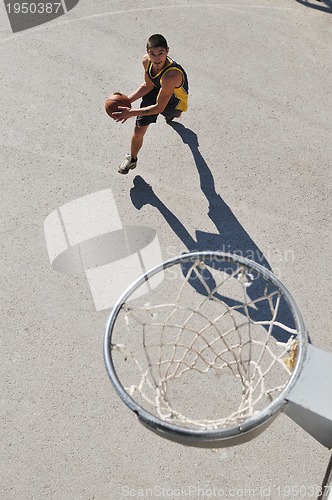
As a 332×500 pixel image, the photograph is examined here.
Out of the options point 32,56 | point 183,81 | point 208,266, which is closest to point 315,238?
point 208,266

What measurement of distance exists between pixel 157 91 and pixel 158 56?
0.56 meters

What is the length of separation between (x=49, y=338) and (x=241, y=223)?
2.07m

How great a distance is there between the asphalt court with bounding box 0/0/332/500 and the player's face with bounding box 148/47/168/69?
1255mm

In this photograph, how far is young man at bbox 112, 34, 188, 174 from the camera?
17.2 ft

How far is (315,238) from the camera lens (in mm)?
5926

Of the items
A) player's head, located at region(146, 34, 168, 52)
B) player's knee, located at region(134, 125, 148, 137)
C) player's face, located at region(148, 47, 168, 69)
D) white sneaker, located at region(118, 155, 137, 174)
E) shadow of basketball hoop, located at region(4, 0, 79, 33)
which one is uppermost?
player's head, located at region(146, 34, 168, 52)

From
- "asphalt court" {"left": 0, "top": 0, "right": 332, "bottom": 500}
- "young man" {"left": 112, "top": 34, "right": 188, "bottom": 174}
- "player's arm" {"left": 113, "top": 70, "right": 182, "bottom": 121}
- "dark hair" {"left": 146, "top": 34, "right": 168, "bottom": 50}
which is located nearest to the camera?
"asphalt court" {"left": 0, "top": 0, "right": 332, "bottom": 500}

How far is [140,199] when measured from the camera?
244 inches

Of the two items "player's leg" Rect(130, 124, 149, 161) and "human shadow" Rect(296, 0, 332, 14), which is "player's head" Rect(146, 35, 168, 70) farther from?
"human shadow" Rect(296, 0, 332, 14)

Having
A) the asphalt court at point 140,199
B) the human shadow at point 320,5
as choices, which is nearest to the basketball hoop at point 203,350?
the asphalt court at point 140,199

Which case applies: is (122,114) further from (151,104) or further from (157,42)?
(157,42)

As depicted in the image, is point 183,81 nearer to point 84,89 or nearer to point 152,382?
point 84,89

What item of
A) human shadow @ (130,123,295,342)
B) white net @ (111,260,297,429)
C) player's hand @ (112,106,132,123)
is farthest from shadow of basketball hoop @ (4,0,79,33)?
white net @ (111,260,297,429)

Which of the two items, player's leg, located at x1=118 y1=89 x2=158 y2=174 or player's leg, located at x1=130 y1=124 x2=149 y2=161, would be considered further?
player's leg, located at x1=130 y1=124 x2=149 y2=161
